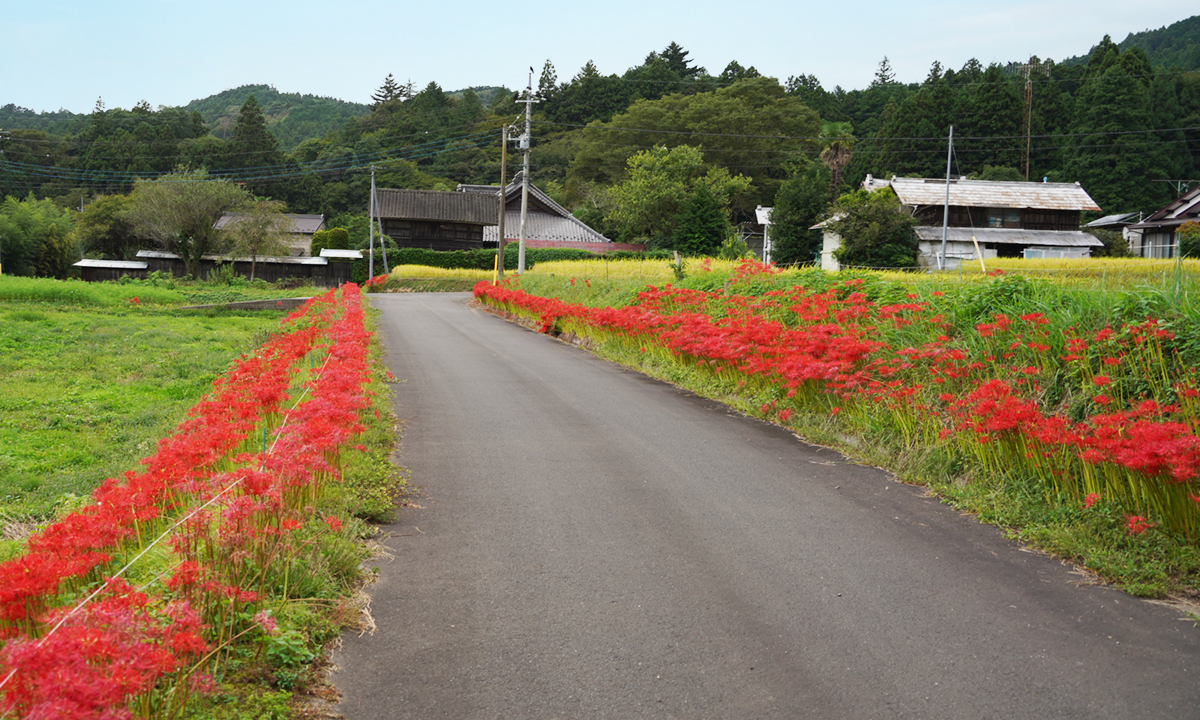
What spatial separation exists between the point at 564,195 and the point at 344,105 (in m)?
56.6

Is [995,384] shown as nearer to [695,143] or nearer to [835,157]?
[835,157]

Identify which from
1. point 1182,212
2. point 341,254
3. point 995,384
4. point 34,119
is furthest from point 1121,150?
point 34,119

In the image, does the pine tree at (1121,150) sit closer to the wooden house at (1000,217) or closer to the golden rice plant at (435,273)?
the wooden house at (1000,217)

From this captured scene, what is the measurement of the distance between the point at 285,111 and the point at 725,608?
111418mm

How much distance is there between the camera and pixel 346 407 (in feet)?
19.1

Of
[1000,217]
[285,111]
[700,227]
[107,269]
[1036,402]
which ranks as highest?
[285,111]

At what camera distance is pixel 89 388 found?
38.0 feet

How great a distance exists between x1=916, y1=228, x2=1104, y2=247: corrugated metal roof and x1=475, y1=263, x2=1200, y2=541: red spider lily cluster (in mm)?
34925

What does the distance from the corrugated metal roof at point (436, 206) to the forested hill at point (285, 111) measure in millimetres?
39847

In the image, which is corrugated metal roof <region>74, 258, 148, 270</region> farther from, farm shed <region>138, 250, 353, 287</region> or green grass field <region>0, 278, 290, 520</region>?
green grass field <region>0, 278, 290, 520</region>

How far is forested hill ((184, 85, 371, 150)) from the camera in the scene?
90.6 m

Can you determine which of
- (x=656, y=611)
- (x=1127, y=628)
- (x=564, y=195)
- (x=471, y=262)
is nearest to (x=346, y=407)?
Result: (x=656, y=611)

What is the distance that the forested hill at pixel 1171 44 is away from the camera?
68.1 metres

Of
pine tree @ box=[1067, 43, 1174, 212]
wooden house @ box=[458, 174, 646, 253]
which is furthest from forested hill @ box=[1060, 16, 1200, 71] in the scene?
wooden house @ box=[458, 174, 646, 253]
